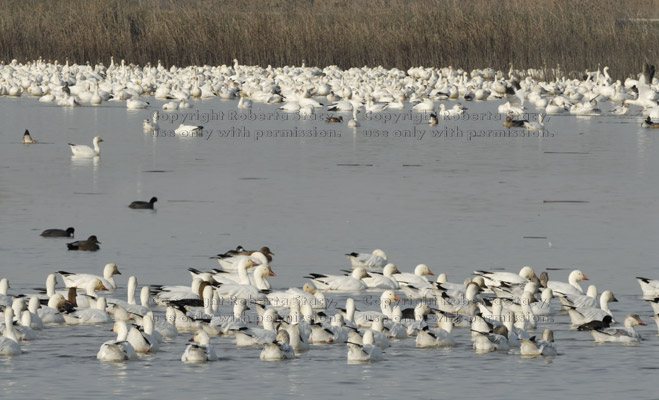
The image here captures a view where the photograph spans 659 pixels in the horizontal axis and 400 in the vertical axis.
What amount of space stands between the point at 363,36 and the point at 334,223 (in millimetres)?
29604

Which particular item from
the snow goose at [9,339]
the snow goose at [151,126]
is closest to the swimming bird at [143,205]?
the snow goose at [9,339]

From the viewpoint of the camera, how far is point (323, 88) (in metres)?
42.0

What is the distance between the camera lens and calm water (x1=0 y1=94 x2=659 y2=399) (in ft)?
33.8

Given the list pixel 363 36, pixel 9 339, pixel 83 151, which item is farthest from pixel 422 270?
pixel 363 36

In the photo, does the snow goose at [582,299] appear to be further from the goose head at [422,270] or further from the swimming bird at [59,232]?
the swimming bird at [59,232]

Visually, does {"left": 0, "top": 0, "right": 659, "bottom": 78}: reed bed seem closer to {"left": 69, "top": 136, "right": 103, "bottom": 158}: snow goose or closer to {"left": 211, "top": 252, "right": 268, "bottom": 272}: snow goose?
{"left": 69, "top": 136, "right": 103, "bottom": 158}: snow goose

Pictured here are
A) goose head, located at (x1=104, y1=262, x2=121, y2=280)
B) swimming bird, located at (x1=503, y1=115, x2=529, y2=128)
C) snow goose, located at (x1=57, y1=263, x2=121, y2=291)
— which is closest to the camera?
snow goose, located at (x1=57, y1=263, x2=121, y2=291)

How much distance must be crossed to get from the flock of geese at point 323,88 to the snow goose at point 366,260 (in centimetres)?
1966

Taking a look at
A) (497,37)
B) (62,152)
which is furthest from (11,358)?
(497,37)

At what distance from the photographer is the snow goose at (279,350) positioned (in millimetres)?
10719

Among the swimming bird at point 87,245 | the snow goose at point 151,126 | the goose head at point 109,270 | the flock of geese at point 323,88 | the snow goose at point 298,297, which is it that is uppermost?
the flock of geese at point 323,88

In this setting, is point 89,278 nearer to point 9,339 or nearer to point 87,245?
point 87,245

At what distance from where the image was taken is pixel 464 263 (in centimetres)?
1502

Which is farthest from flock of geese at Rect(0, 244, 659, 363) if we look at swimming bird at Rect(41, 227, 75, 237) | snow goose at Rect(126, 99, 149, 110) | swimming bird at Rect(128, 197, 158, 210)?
snow goose at Rect(126, 99, 149, 110)
